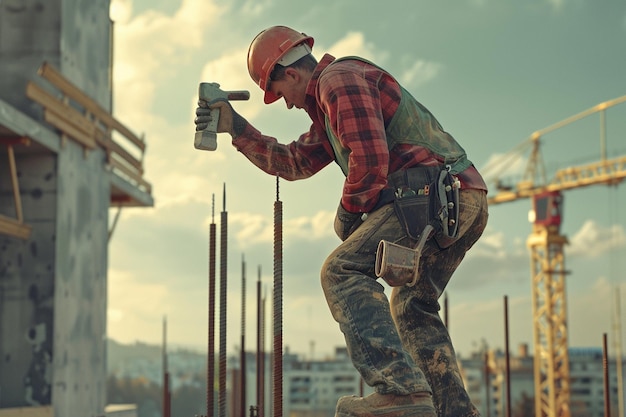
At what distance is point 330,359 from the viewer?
12238cm

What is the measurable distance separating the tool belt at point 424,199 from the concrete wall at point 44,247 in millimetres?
10461

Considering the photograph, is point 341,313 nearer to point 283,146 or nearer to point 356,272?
point 356,272

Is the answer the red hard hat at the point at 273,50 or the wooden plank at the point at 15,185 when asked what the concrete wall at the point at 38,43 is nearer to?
the wooden plank at the point at 15,185

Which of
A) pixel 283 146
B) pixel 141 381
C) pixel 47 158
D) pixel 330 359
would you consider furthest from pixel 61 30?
pixel 330 359

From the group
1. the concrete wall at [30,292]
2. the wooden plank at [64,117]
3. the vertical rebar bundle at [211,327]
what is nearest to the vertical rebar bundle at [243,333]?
the vertical rebar bundle at [211,327]

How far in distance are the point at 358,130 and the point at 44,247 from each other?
11.2m

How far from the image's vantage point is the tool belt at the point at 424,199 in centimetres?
400

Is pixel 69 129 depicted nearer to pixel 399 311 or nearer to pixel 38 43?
pixel 38 43

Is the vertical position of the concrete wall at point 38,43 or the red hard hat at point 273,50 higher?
the concrete wall at point 38,43

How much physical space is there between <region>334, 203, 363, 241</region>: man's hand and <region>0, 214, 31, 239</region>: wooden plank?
981cm

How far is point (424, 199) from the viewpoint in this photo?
4.01 meters

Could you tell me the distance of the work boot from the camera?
3.81 m

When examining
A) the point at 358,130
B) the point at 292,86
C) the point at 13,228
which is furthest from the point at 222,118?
the point at 13,228

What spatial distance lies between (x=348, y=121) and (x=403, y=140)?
345 millimetres
